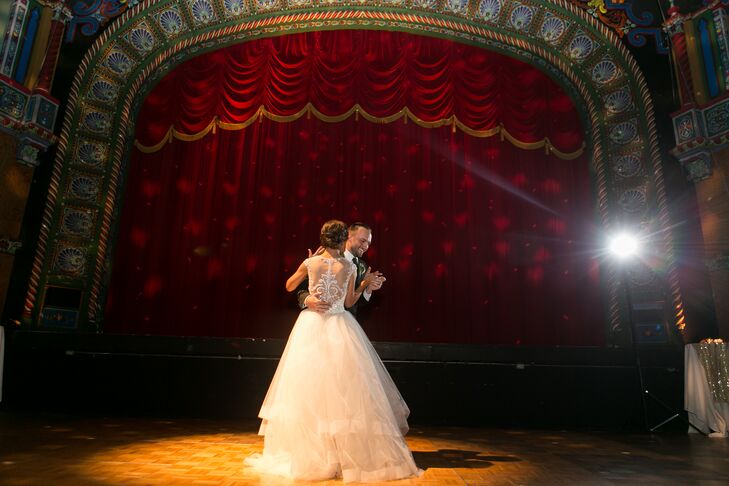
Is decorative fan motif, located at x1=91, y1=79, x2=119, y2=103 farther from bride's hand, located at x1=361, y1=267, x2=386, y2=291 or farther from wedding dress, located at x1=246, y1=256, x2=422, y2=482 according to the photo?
bride's hand, located at x1=361, y1=267, x2=386, y2=291

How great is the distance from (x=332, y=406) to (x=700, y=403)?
13.2ft

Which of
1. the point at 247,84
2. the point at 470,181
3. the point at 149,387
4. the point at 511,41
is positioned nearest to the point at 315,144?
the point at 247,84

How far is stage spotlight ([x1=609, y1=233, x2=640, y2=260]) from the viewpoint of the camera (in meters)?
6.00

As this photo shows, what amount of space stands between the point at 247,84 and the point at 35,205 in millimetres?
3268

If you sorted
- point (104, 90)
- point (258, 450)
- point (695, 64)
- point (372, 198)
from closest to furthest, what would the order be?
point (258, 450)
point (695, 64)
point (372, 198)
point (104, 90)

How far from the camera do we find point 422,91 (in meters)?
7.15

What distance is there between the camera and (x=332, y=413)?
2492 mm

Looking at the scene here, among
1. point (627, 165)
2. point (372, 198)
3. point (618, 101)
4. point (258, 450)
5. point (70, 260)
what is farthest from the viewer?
point (372, 198)

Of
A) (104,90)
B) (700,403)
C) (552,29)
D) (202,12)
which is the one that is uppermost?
(202,12)

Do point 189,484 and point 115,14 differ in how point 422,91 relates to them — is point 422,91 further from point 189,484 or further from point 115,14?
point 189,484

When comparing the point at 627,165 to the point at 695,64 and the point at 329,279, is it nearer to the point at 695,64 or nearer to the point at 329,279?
the point at 695,64

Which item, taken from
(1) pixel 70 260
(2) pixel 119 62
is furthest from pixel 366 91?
(1) pixel 70 260

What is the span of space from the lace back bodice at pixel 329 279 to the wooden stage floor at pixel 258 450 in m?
0.98

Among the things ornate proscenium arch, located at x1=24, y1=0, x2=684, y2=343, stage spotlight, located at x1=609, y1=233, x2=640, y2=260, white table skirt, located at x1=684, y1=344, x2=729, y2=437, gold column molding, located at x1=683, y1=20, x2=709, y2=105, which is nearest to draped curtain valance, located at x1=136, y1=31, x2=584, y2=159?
ornate proscenium arch, located at x1=24, y1=0, x2=684, y2=343
